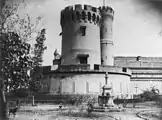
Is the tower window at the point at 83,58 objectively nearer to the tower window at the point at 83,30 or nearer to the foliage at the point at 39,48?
the tower window at the point at 83,30

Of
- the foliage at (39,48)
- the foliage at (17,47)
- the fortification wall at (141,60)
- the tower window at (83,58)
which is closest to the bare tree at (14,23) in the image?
the foliage at (17,47)

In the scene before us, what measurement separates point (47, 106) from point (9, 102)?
2.74ft

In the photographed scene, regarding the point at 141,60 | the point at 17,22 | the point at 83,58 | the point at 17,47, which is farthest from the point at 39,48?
the point at 83,58

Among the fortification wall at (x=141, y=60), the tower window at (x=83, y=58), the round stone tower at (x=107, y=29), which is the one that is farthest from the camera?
the tower window at (x=83, y=58)

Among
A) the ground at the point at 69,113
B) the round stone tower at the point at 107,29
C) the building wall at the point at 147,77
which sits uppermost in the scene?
the round stone tower at the point at 107,29

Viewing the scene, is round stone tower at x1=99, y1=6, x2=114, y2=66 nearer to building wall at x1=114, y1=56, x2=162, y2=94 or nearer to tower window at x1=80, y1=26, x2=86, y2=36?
building wall at x1=114, y1=56, x2=162, y2=94

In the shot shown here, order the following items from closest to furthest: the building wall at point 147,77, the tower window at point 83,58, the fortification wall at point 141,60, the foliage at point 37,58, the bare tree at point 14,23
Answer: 1. the bare tree at point 14,23
2. the foliage at point 37,58
3. the building wall at point 147,77
4. the fortification wall at point 141,60
5. the tower window at point 83,58

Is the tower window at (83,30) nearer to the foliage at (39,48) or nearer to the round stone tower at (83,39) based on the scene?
the round stone tower at (83,39)

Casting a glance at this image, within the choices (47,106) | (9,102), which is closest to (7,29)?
(9,102)

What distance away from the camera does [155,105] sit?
380cm

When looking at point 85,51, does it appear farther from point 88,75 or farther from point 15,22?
point 15,22

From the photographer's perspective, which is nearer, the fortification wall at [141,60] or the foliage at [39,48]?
the foliage at [39,48]

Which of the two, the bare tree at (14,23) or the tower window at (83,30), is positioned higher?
the tower window at (83,30)

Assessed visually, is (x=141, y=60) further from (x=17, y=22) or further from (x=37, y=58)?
(x=17, y=22)
